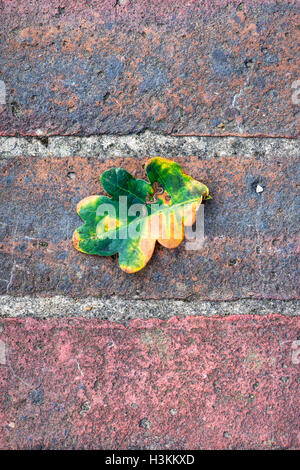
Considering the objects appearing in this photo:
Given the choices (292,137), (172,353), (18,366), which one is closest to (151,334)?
(172,353)

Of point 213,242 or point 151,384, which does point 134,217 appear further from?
point 151,384

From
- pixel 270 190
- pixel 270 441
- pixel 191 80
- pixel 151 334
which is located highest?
pixel 191 80

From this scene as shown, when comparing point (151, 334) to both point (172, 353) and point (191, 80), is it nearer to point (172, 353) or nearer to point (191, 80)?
point (172, 353)

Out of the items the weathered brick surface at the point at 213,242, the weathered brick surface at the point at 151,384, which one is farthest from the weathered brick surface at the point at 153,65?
the weathered brick surface at the point at 151,384

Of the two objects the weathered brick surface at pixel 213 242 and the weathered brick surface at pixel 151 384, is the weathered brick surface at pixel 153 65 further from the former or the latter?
the weathered brick surface at pixel 151 384

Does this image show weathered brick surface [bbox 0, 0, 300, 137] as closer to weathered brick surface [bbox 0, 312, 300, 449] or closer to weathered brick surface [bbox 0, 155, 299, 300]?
weathered brick surface [bbox 0, 155, 299, 300]
